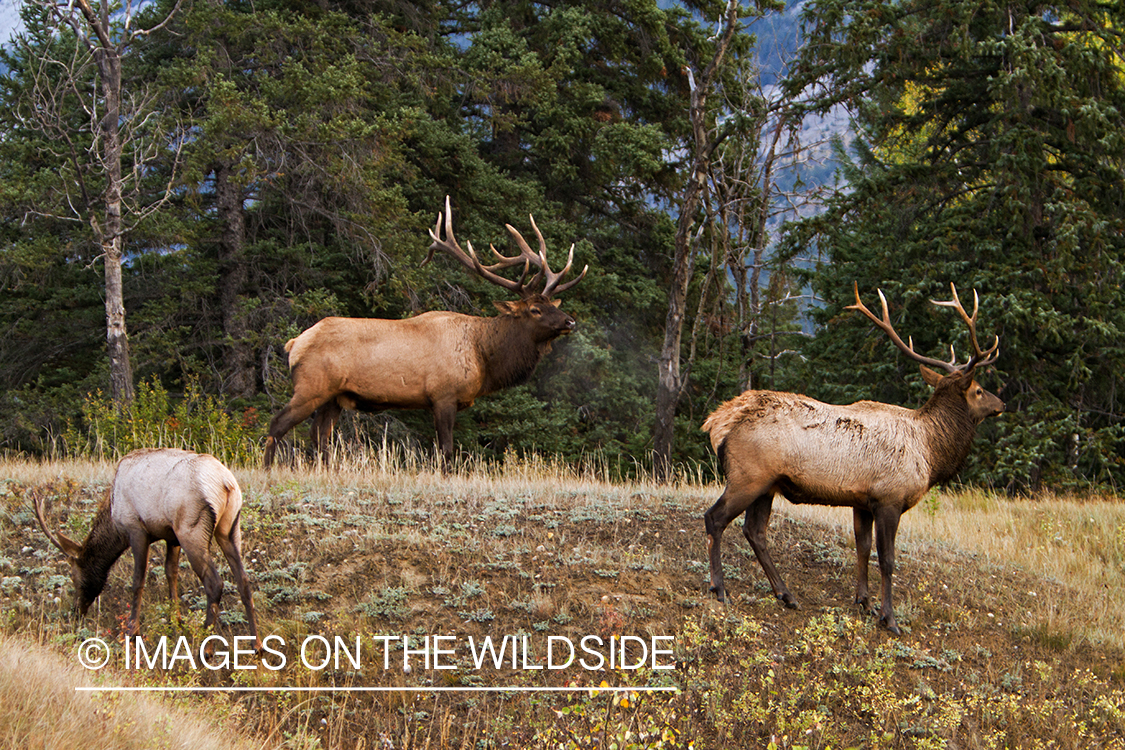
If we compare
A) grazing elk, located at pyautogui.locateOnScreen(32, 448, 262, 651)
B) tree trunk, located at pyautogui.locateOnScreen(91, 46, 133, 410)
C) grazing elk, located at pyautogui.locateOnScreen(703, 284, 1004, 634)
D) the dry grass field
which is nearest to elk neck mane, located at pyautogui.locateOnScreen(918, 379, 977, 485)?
grazing elk, located at pyautogui.locateOnScreen(703, 284, 1004, 634)

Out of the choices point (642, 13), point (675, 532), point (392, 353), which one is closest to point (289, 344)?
point (392, 353)

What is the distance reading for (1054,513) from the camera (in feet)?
37.2

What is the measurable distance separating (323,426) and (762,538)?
17.9 ft

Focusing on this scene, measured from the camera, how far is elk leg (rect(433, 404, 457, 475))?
10.3 m

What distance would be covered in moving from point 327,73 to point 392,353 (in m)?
6.63

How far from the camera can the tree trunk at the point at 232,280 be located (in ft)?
52.9

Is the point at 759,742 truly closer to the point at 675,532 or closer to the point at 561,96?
the point at 675,532

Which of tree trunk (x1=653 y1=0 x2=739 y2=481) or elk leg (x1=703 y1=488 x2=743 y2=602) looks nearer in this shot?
elk leg (x1=703 y1=488 x2=743 y2=602)

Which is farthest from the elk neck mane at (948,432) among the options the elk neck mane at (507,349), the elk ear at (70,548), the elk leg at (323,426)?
the elk leg at (323,426)

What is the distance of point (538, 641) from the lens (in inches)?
246

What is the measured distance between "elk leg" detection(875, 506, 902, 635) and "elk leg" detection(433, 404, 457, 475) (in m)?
4.76

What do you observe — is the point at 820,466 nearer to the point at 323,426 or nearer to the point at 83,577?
the point at 83,577

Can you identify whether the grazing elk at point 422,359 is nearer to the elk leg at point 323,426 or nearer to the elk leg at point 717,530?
the elk leg at point 323,426

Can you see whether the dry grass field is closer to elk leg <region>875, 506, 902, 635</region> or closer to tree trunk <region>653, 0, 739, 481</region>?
elk leg <region>875, 506, 902, 635</region>
